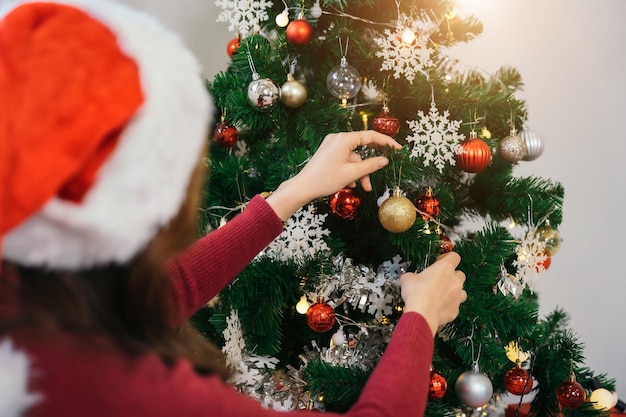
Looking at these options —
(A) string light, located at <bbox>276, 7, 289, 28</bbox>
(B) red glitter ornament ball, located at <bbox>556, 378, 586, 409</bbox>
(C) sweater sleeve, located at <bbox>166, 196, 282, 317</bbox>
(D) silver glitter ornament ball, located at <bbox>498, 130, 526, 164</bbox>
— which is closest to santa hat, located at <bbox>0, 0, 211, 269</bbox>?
(C) sweater sleeve, located at <bbox>166, 196, 282, 317</bbox>

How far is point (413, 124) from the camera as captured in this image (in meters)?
0.84

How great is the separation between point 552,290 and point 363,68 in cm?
106

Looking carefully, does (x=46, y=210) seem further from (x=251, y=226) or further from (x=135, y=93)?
(x=251, y=226)

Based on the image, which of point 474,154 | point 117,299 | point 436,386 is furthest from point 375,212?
point 117,299

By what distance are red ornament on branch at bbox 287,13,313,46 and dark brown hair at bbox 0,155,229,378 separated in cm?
48

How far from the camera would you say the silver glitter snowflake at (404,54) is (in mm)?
872

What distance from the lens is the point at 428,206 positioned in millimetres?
879

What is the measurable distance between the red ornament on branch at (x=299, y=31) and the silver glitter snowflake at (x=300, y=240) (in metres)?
0.28

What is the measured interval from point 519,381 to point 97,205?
804 mm

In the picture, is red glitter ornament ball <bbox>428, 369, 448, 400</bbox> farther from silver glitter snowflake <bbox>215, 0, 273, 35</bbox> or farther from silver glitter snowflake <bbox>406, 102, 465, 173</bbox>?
silver glitter snowflake <bbox>215, 0, 273, 35</bbox>

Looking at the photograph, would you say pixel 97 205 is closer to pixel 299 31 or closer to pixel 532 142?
pixel 299 31

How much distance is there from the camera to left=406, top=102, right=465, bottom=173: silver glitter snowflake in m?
0.84

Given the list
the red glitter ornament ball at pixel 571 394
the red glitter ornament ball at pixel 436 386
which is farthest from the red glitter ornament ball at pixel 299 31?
the red glitter ornament ball at pixel 571 394

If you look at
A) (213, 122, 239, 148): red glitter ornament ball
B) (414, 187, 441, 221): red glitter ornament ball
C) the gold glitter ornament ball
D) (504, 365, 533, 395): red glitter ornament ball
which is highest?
(213, 122, 239, 148): red glitter ornament ball
